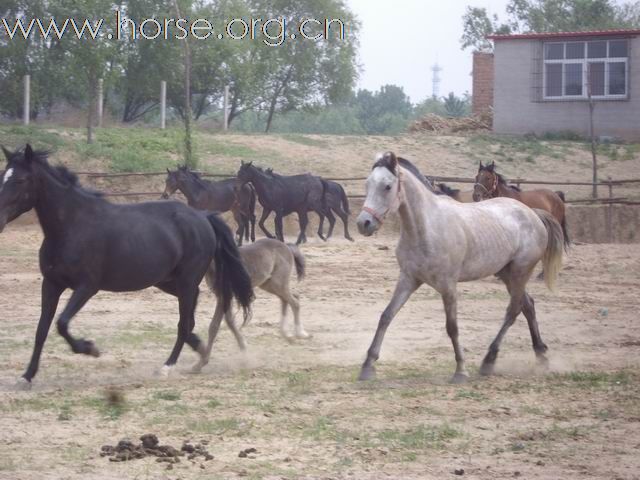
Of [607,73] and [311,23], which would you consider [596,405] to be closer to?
[607,73]

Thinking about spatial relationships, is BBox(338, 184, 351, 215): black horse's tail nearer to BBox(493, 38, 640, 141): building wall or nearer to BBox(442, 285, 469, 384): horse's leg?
BBox(493, 38, 640, 141): building wall

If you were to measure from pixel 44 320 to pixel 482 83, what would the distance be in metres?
34.6

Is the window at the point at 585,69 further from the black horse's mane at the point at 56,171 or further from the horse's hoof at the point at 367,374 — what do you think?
the black horse's mane at the point at 56,171

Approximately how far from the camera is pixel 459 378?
8.59m

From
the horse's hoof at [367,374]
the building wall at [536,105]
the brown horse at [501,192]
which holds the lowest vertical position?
the horse's hoof at [367,374]

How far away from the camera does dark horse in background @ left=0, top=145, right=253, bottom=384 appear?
26.9ft

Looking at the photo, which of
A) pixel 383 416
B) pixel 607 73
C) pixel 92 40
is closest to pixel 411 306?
pixel 383 416

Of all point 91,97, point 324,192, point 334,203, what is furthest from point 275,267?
point 91,97

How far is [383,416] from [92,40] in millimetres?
22006

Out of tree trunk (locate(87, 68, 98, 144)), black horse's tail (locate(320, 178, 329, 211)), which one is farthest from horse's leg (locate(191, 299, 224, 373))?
tree trunk (locate(87, 68, 98, 144))

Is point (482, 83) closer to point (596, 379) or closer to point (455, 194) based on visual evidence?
point (455, 194)

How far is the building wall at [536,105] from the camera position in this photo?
119 feet

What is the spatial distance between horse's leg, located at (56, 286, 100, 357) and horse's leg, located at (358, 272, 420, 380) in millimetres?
2161

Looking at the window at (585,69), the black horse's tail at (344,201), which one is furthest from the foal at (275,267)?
the window at (585,69)
